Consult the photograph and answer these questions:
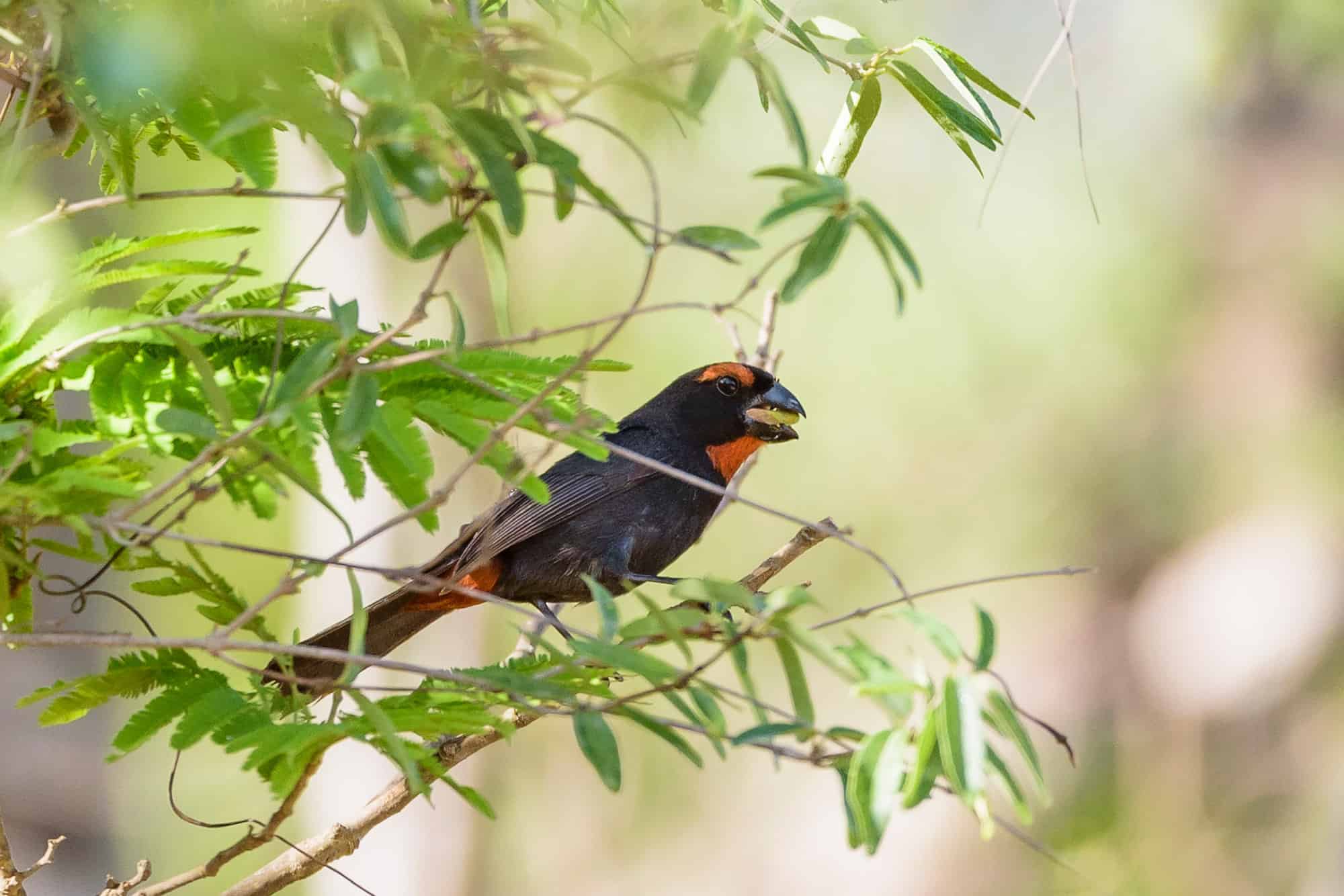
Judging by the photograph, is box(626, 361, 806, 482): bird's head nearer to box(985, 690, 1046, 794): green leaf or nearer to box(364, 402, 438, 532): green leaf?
box(364, 402, 438, 532): green leaf

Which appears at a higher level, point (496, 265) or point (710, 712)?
point (496, 265)

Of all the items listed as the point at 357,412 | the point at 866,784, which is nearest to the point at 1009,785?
the point at 866,784

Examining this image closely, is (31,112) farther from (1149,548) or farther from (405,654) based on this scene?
(1149,548)

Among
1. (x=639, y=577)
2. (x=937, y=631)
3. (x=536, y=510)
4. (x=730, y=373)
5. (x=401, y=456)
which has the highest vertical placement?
(x=401, y=456)

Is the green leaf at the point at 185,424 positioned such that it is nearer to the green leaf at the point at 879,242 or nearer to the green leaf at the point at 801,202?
the green leaf at the point at 801,202

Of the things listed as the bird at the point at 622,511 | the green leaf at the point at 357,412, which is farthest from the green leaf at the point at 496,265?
the bird at the point at 622,511

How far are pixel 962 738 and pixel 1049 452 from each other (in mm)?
8965

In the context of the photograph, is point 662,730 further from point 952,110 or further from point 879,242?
point 952,110

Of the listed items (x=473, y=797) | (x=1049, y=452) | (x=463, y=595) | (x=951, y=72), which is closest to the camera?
(x=473, y=797)

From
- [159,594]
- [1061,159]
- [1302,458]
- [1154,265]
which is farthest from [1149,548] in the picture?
[159,594]

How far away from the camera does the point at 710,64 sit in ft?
5.42

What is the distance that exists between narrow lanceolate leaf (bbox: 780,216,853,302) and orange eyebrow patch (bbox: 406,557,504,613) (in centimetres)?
167

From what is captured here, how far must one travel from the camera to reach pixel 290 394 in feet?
5.48

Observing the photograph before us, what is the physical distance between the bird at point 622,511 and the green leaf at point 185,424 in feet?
6.17
